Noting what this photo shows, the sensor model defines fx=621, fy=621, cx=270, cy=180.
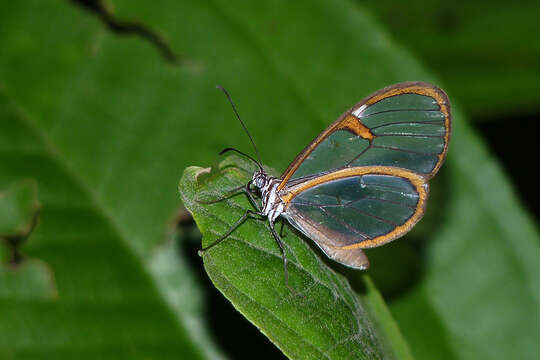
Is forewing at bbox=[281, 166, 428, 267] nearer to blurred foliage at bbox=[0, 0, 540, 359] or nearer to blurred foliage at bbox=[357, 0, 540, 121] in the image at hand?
blurred foliage at bbox=[0, 0, 540, 359]

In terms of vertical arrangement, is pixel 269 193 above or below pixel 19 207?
above

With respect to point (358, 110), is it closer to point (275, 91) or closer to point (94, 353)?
point (275, 91)

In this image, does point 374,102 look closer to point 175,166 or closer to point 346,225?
point 346,225

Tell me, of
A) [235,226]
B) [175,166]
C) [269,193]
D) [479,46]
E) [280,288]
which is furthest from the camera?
[479,46]

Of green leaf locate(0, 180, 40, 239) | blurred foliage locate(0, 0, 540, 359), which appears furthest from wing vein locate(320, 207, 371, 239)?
green leaf locate(0, 180, 40, 239)

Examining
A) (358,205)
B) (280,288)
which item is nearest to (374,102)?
(358,205)

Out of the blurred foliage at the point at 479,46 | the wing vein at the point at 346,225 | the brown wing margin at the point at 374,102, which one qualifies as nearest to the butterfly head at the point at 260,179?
the brown wing margin at the point at 374,102
